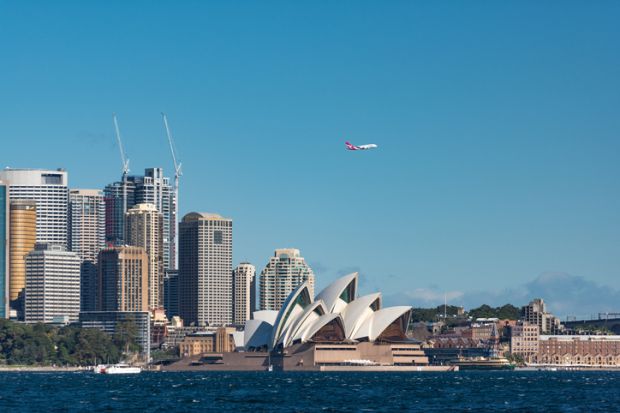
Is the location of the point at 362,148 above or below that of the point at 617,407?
above

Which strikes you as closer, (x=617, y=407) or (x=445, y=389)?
(x=617, y=407)

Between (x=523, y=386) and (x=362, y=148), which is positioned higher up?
(x=362, y=148)

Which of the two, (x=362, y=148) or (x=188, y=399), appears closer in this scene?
(x=188, y=399)

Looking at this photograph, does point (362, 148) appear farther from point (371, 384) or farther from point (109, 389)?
point (109, 389)

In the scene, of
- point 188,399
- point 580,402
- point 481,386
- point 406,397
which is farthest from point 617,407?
point 481,386

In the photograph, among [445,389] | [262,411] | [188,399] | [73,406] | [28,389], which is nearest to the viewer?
[262,411]

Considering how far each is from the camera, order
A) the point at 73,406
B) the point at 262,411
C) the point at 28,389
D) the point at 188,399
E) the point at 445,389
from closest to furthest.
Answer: the point at 262,411 < the point at 73,406 < the point at 188,399 < the point at 445,389 < the point at 28,389

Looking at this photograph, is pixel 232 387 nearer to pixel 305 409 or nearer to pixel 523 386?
pixel 523 386

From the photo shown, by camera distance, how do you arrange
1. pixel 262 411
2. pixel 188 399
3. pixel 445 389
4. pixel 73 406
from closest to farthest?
pixel 262 411 < pixel 73 406 < pixel 188 399 < pixel 445 389

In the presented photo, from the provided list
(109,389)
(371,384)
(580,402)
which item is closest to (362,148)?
(371,384)
